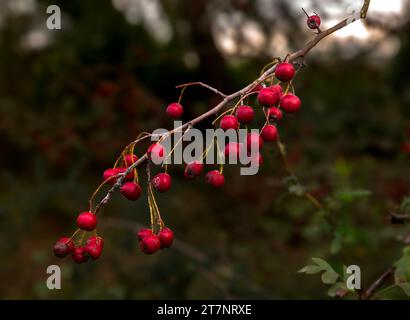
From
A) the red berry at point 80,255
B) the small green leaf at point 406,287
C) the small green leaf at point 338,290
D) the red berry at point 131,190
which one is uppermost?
the red berry at point 131,190

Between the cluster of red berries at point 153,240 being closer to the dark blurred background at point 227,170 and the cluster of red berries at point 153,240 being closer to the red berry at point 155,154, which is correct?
the red berry at point 155,154

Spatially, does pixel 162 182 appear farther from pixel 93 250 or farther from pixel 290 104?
pixel 290 104

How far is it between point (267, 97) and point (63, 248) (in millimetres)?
531

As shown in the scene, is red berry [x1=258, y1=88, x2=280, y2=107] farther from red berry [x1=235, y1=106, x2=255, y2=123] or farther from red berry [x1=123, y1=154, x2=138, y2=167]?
red berry [x1=123, y1=154, x2=138, y2=167]

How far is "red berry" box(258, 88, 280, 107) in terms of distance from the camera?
4.05 ft

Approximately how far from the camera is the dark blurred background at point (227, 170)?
136 inches

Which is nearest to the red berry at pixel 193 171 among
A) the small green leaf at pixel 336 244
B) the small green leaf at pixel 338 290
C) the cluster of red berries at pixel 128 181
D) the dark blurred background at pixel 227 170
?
the cluster of red berries at pixel 128 181

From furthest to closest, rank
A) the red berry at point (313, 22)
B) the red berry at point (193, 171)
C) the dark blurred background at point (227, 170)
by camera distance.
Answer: the dark blurred background at point (227, 170)
the red berry at point (313, 22)
the red berry at point (193, 171)

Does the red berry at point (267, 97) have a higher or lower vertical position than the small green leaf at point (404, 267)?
higher

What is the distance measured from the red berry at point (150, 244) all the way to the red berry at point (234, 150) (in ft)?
0.78

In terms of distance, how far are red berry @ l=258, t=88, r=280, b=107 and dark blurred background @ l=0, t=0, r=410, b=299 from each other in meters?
1.62

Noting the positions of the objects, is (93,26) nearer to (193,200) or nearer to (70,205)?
(70,205)

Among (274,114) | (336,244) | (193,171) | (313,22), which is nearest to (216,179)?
(193,171)
